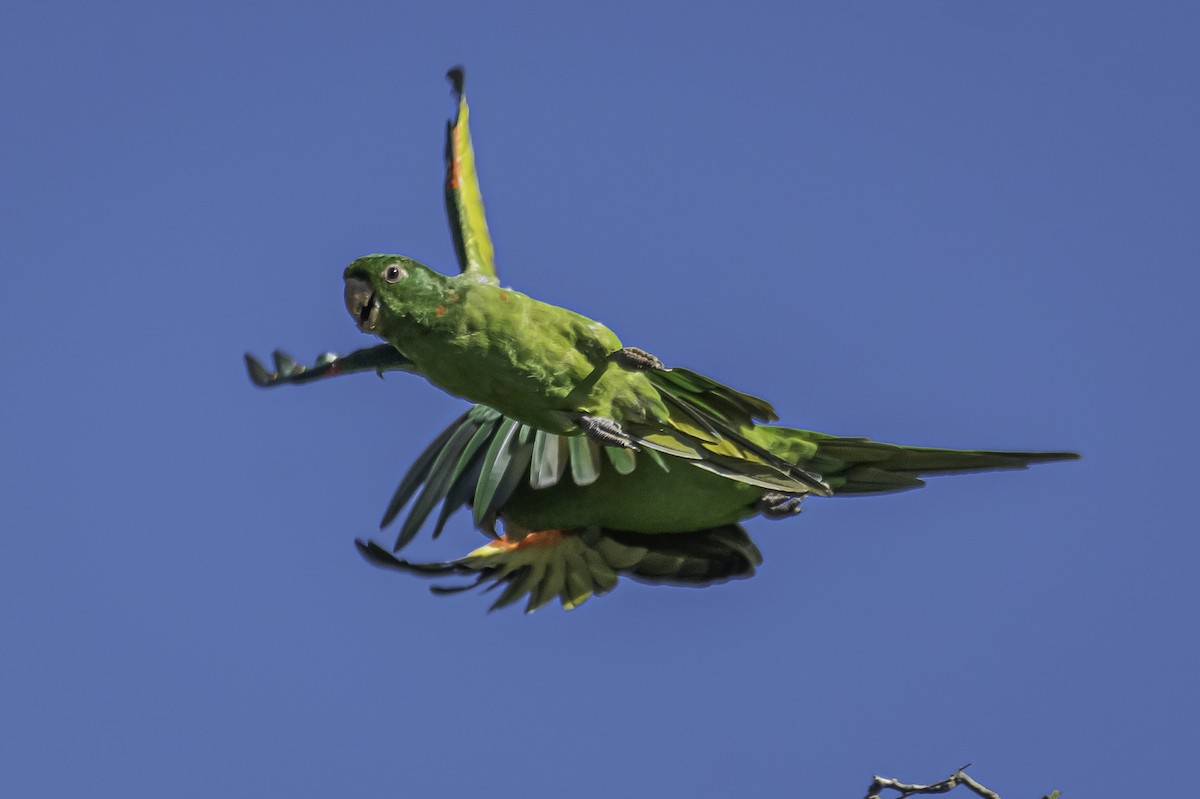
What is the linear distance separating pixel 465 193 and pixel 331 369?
120cm

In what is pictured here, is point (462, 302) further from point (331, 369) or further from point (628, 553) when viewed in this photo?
point (628, 553)

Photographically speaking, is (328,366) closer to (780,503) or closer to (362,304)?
(362,304)

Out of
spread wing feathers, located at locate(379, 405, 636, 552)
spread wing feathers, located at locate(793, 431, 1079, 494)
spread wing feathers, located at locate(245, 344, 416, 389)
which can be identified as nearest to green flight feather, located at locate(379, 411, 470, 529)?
spread wing feathers, located at locate(379, 405, 636, 552)

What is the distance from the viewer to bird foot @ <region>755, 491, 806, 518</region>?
389 inches

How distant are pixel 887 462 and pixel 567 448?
71.9 inches

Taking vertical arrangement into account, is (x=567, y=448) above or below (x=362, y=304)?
above

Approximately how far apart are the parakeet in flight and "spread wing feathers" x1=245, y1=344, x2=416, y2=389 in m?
0.01

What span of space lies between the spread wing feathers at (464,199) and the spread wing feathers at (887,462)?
82.7 inches

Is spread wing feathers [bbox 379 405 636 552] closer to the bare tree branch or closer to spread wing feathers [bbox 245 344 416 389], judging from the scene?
spread wing feathers [bbox 245 344 416 389]

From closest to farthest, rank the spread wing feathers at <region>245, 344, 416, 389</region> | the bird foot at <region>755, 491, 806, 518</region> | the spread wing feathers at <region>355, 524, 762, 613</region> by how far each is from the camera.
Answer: the spread wing feathers at <region>245, 344, 416, 389</region>
the bird foot at <region>755, 491, 806, 518</region>
the spread wing feathers at <region>355, 524, 762, 613</region>

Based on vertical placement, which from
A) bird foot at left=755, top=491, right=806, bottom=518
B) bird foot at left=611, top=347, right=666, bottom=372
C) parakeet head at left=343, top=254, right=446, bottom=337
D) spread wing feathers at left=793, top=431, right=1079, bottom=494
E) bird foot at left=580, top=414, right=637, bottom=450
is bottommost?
bird foot at left=580, top=414, right=637, bottom=450

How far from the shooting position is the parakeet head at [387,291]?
28.3ft

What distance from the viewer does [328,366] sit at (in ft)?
30.6

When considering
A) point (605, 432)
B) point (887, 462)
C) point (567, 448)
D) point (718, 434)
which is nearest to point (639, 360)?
point (605, 432)
